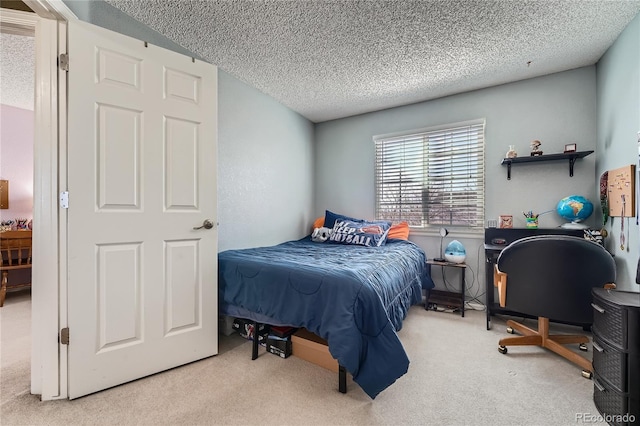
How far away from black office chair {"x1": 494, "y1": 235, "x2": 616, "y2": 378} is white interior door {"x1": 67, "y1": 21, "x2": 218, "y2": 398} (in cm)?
218

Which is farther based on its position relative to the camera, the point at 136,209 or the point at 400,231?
the point at 400,231

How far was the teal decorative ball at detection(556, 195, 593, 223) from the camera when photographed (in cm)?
245

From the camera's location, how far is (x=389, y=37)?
2.12 metres

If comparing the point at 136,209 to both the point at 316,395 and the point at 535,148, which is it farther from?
the point at 535,148

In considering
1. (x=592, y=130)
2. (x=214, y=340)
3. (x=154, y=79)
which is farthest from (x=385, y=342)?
(x=592, y=130)

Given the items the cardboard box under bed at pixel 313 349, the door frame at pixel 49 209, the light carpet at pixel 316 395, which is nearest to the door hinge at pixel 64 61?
the door frame at pixel 49 209

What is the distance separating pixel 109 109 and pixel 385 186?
2.97m

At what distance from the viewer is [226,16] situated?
1.92m

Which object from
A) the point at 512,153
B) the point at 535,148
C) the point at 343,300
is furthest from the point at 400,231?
the point at 343,300

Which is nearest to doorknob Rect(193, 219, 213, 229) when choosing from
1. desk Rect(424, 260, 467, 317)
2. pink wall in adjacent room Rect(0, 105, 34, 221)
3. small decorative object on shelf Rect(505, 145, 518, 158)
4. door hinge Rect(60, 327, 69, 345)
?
door hinge Rect(60, 327, 69, 345)

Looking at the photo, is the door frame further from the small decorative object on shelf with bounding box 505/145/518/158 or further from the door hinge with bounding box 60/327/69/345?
the small decorative object on shelf with bounding box 505/145/518/158

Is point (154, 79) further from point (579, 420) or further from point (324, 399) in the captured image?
point (579, 420)

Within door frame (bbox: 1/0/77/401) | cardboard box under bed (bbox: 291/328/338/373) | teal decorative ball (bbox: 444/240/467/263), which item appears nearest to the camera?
door frame (bbox: 1/0/77/401)

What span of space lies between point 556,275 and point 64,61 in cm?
324
